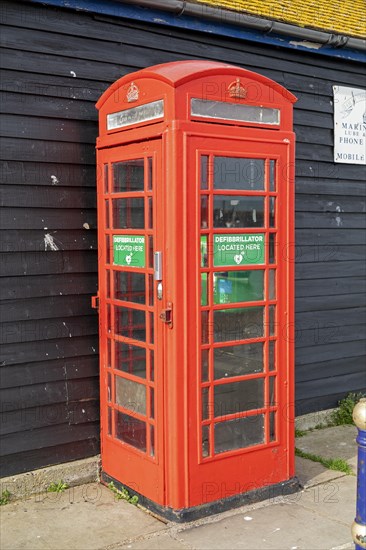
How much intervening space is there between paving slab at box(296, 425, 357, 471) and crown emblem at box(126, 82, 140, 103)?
3.31 meters

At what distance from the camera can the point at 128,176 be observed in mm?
4523

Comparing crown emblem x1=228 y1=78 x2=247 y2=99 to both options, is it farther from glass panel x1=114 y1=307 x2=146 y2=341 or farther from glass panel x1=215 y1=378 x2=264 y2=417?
glass panel x1=215 y1=378 x2=264 y2=417

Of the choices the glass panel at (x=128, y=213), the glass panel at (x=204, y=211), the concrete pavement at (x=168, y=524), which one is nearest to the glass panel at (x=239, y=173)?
the glass panel at (x=204, y=211)

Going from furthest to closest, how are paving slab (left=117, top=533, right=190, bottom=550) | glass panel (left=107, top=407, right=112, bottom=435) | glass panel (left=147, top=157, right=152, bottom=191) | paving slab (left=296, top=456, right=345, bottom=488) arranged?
paving slab (left=296, top=456, right=345, bottom=488)
glass panel (left=107, top=407, right=112, bottom=435)
glass panel (left=147, top=157, right=152, bottom=191)
paving slab (left=117, top=533, right=190, bottom=550)

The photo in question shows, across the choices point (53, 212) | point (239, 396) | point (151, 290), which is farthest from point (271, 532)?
point (53, 212)

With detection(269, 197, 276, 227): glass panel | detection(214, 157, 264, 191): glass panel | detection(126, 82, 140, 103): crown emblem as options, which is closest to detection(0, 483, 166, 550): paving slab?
detection(269, 197, 276, 227): glass panel

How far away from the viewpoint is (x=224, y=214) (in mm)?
4359

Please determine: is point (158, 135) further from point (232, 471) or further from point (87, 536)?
point (87, 536)

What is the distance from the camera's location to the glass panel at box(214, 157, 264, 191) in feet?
14.2

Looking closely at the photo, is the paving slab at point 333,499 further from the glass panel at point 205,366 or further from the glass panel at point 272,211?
the glass panel at point 272,211

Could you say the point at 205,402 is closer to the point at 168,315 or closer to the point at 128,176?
the point at 168,315

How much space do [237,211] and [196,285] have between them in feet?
1.87

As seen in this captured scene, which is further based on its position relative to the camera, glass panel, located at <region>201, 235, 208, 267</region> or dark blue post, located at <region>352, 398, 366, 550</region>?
glass panel, located at <region>201, 235, 208, 267</region>

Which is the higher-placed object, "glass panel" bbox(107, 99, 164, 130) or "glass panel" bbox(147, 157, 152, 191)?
"glass panel" bbox(107, 99, 164, 130)
